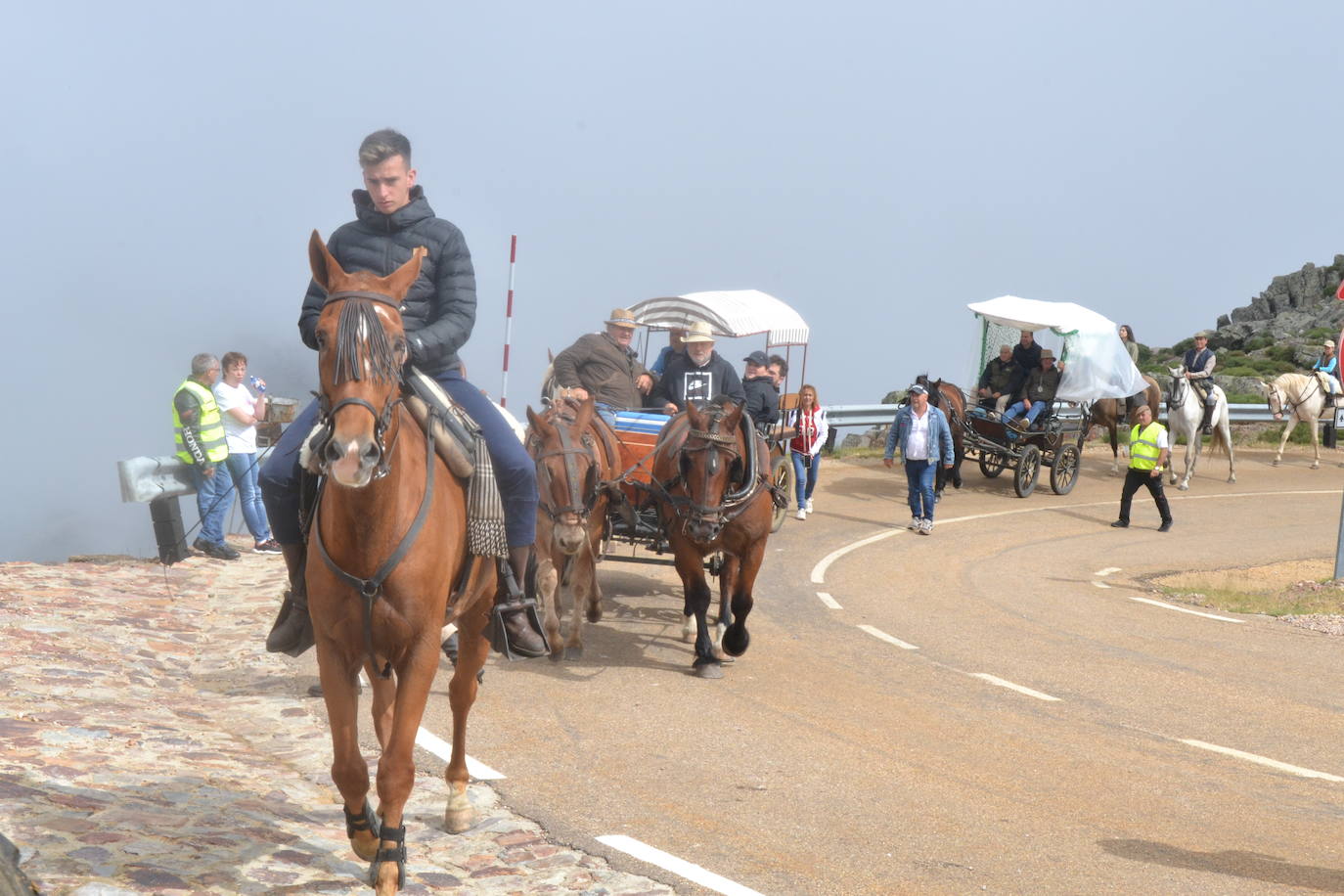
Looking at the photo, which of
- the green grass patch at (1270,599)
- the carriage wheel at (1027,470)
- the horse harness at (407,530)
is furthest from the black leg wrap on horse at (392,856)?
the carriage wheel at (1027,470)

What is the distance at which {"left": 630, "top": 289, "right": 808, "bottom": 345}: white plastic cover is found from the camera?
14.7 m

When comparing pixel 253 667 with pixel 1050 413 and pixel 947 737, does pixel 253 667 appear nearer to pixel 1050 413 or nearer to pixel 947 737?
pixel 947 737

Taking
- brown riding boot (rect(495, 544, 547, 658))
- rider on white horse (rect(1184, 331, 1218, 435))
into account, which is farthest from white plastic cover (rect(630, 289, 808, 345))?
rider on white horse (rect(1184, 331, 1218, 435))

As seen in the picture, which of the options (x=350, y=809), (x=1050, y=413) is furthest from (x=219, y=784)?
(x=1050, y=413)

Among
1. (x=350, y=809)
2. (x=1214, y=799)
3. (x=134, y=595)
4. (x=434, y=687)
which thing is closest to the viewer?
(x=350, y=809)

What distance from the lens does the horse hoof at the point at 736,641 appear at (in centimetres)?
1063

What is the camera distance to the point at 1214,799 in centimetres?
755

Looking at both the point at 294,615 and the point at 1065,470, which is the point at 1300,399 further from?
the point at 294,615

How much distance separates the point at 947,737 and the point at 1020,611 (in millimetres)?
5969

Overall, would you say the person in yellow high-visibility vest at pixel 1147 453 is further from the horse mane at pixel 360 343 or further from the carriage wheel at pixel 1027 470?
the horse mane at pixel 360 343

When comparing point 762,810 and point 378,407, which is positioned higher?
point 378,407

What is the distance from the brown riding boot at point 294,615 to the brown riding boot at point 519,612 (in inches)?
40.1

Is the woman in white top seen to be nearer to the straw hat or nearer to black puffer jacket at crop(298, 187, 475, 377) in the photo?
the straw hat

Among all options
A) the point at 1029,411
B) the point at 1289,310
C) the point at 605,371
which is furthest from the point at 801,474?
the point at 1289,310
